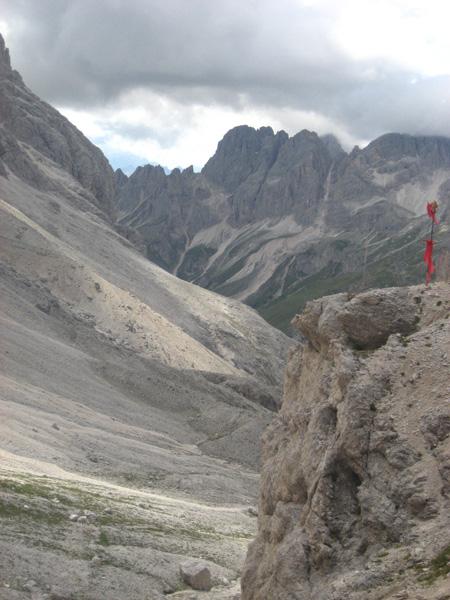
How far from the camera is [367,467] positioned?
851 inches

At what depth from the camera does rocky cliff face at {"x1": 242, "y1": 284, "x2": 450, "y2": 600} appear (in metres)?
19.0

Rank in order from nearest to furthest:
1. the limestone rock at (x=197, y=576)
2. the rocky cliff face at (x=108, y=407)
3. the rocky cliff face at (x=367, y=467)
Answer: the rocky cliff face at (x=367, y=467)
the limestone rock at (x=197, y=576)
the rocky cliff face at (x=108, y=407)

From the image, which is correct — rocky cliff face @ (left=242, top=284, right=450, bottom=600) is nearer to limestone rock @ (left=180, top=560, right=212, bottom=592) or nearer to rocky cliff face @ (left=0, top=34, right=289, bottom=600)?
limestone rock @ (left=180, top=560, right=212, bottom=592)

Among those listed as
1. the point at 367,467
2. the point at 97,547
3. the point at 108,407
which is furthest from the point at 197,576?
the point at 108,407

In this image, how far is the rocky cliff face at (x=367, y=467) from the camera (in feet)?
62.2

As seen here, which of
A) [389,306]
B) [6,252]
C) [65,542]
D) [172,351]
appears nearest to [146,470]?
[65,542]

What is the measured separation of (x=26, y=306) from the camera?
108m

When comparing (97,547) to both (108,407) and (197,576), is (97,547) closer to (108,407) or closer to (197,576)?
(197,576)

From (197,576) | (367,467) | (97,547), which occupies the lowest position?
(97,547)

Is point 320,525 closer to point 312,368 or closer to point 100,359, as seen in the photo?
point 312,368

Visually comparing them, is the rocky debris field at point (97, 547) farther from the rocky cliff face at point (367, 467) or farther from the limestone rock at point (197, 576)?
the rocky cliff face at point (367, 467)

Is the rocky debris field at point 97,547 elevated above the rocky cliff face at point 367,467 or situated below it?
below

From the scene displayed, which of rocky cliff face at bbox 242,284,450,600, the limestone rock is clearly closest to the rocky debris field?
the limestone rock

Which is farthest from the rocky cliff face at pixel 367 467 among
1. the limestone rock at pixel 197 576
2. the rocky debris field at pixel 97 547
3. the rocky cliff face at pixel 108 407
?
the rocky cliff face at pixel 108 407
